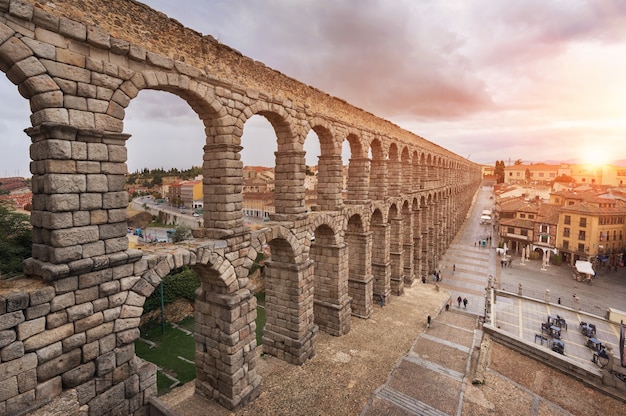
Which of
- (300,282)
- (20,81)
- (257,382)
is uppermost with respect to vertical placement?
(20,81)

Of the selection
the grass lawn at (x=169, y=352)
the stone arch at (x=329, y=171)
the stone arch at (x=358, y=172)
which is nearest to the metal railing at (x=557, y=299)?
the stone arch at (x=358, y=172)

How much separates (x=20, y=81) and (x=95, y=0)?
251 cm

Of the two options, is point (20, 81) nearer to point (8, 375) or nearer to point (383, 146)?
point (8, 375)

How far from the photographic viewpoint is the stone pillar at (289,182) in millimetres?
13398

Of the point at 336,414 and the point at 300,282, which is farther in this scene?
the point at 300,282

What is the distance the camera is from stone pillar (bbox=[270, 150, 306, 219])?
13398 mm

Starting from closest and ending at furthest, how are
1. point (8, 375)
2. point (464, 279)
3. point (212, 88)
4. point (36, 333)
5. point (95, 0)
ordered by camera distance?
point (8, 375) → point (36, 333) → point (95, 0) → point (212, 88) → point (464, 279)

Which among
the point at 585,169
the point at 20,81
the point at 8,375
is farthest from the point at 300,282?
the point at 585,169

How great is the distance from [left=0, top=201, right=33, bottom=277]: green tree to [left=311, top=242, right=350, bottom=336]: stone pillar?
59.7 feet

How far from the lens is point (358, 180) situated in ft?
62.3

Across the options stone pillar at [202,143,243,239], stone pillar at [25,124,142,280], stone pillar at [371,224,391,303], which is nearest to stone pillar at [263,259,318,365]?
stone pillar at [202,143,243,239]

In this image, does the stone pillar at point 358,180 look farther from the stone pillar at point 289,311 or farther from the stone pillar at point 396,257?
the stone pillar at point 396,257

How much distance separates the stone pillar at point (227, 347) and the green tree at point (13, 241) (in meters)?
15.7

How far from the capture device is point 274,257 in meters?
14.6
